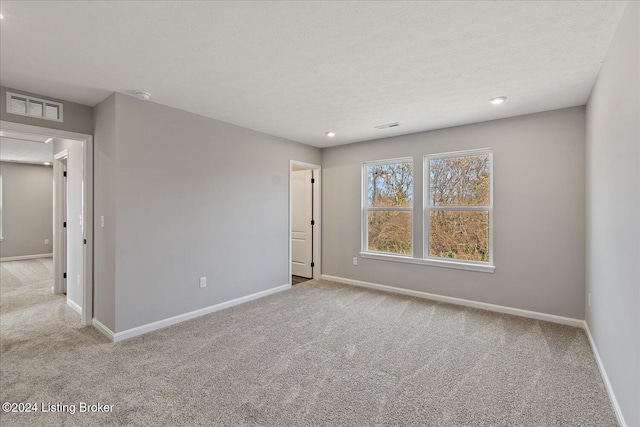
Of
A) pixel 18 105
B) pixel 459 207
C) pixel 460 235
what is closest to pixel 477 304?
pixel 460 235

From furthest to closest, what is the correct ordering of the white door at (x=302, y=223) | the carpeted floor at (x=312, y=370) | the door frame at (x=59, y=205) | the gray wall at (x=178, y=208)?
the white door at (x=302, y=223)
the door frame at (x=59, y=205)
the gray wall at (x=178, y=208)
the carpeted floor at (x=312, y=370)

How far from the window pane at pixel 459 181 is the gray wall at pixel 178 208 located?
7.84 ft

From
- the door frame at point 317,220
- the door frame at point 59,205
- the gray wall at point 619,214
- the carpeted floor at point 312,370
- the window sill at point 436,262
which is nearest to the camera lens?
the gray wall at point 619,214

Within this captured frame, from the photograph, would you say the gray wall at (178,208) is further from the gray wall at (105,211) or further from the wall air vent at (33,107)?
the wall air vent at (33,107)

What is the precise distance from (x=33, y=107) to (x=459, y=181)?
4920mm

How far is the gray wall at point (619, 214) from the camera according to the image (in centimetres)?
165

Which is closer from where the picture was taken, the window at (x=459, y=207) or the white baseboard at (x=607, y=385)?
the white baseboard at (x=607, y=385)

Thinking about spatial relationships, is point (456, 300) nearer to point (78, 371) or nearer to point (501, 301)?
point (501, 301)

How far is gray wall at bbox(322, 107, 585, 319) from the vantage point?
3.46m

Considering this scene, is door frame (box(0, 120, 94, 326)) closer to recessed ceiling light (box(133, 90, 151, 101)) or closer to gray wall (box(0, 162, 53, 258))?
recessed ceiling light (box(133, 90, 151, 101))

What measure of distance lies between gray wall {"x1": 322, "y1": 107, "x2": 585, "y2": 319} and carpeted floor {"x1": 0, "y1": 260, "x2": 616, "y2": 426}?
360 mm

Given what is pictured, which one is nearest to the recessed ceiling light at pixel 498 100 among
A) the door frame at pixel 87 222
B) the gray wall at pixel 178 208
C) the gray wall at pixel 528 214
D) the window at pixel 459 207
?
the gray wall at pixel 528 214

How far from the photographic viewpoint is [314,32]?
6.72 ft

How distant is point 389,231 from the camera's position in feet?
16.4
